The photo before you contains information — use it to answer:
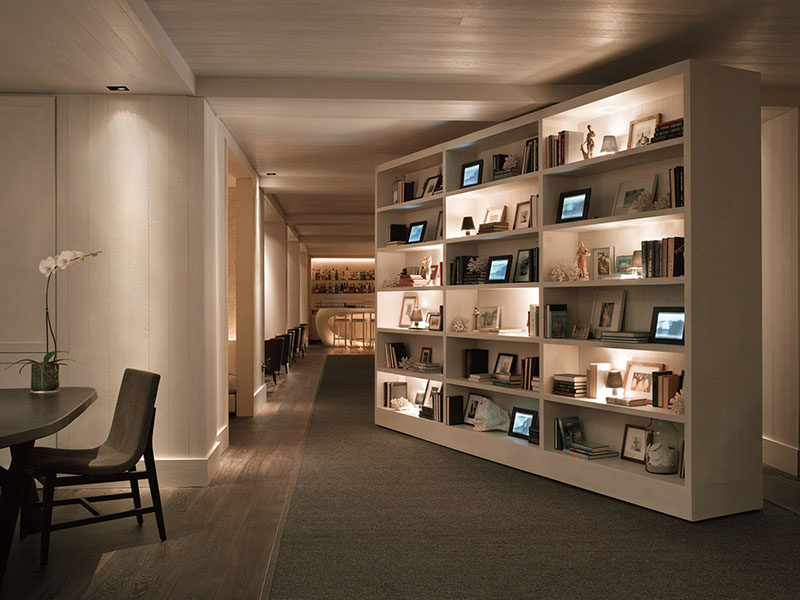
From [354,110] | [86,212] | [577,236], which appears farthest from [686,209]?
[86,212]

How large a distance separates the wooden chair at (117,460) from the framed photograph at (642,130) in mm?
3406

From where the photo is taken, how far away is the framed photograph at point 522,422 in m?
5.49

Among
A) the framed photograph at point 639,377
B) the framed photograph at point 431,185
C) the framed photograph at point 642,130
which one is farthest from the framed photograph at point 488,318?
the framed photograph at point 642,130

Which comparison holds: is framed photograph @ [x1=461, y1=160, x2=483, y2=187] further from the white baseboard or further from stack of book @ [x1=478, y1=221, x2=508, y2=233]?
the white baseboard

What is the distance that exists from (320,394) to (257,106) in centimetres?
518

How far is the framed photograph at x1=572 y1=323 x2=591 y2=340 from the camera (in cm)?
490

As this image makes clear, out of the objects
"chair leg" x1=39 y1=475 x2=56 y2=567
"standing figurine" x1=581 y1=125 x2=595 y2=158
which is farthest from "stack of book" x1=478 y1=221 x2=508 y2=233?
"chair leg" x1=39 y1=475 x2=56 y2=567

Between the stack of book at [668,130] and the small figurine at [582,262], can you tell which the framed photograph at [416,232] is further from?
the stack of book at [668,130]

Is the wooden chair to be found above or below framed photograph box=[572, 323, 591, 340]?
below

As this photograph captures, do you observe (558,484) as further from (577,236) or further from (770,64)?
(770,64)

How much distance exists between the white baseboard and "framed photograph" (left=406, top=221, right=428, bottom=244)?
3.55 meters

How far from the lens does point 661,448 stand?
434cm

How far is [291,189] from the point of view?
32.6ft

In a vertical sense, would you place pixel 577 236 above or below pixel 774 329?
above
